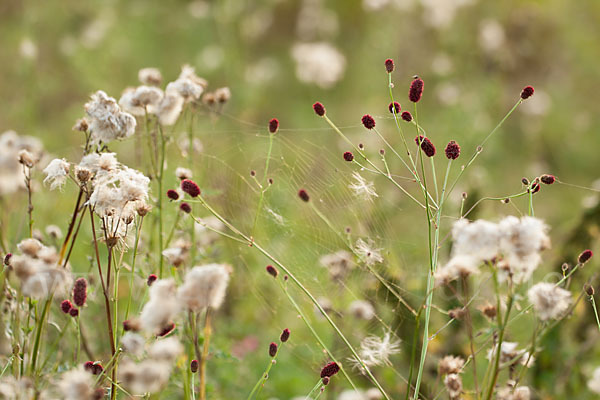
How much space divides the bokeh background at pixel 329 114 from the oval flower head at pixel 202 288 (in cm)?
59

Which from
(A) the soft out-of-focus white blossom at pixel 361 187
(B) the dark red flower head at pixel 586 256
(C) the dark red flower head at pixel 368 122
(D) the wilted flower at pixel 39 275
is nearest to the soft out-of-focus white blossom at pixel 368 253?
(A) the soft out-of-focus white blossom at pixel 361 187

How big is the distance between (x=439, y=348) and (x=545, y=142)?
3.81 meters

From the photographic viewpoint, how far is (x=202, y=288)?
738mm

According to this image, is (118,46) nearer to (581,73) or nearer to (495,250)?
(495,250)

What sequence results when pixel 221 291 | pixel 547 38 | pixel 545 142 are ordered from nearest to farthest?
pixel 221 291
pixel 545 142
pixel 547 38

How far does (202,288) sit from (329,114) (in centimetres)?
418

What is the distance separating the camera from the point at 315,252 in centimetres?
161

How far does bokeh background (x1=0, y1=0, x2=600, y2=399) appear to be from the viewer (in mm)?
1736

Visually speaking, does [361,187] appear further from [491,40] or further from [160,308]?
[491,40]

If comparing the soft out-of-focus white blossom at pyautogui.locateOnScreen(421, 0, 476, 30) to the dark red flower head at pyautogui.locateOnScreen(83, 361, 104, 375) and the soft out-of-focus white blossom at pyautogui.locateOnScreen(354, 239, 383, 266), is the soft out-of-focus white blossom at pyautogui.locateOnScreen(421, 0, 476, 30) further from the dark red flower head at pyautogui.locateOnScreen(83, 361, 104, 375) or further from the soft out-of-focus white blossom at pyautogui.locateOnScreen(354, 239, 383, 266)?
the dark red flower head at pyautogui.locateOnScreen(83, 361, 104, 375)

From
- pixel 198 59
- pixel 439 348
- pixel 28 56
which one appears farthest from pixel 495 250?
pixel 198 59

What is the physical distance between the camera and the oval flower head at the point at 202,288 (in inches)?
28.9

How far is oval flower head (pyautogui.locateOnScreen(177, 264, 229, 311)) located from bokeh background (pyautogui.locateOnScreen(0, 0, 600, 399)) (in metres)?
0.59

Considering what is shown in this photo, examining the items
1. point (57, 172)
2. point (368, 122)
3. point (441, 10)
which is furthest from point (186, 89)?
point (441, 10)
